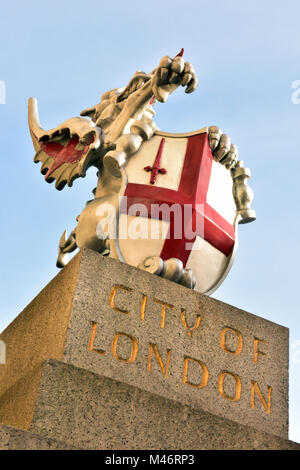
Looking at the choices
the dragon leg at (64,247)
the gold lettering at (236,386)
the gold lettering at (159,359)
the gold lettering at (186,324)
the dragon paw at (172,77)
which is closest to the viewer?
the gold lettering at (159,359)

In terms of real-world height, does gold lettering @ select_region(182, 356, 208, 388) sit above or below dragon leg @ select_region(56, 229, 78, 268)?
below

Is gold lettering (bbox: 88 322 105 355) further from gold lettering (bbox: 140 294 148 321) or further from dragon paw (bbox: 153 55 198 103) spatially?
dragon paw (bbox: 153 55 198 103)

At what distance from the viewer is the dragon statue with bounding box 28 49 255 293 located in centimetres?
628

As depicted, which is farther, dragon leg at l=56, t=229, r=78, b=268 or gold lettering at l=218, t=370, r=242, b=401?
dragon leg at l=56, t=229, r=78, b=268

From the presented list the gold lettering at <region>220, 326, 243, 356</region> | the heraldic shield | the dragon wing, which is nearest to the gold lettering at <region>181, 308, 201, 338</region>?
the gold lettering at <region>220, 326, 243, 356</region>

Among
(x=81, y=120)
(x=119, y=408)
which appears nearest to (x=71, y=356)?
(x=119, y=408)

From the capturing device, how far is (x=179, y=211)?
6.35 meters

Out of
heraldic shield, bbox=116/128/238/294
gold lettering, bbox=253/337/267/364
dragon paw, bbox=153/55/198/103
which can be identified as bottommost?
gold lettering, bbox=253/337/267/364

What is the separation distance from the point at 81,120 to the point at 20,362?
2725mm

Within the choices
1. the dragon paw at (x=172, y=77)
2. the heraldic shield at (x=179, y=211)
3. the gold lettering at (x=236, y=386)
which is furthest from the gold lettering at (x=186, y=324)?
the dragon paw at (x=172, y=77)

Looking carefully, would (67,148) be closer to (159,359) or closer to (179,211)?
(179,211)

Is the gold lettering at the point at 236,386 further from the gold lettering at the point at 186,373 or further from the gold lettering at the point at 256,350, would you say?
the gold lettering at the point at 256,350

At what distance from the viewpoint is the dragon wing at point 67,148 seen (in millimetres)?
6806

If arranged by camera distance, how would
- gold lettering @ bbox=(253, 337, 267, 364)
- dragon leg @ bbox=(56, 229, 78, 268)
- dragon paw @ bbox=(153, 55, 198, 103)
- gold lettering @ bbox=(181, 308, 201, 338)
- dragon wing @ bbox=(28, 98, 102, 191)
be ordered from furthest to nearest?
1. dragon leg @ bbox=(56, 229, 78, 268)
2. dragon wing @ bbox=(28, 98, 102, 191)
3. dragon paw @ bbox=(153, 55, 198, 103)
4. gold lettering @ bbox=(253, 337, 267, 364)
5. gold lettering @ bbox=(181, 308, 201, 338)
